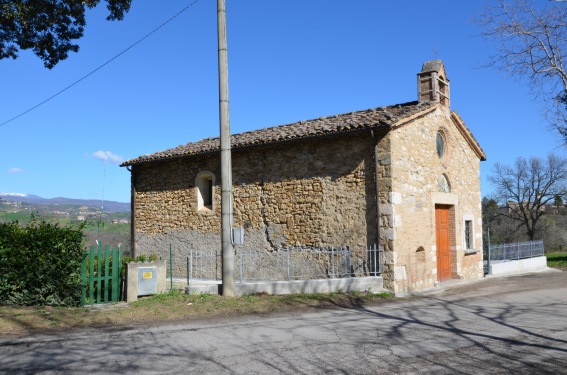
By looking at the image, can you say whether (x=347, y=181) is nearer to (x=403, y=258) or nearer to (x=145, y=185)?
(x=403, y=258)

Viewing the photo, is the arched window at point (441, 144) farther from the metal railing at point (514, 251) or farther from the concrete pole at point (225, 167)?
the concrete pole at point (225, 167)

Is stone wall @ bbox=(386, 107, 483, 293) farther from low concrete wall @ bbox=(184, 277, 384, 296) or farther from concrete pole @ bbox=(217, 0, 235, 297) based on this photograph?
concrete pole @ bbox=(217, 0, 235, 297)

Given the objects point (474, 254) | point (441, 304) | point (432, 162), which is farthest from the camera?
point (474, 254)

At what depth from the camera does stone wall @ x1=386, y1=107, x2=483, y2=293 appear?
1264 centimetres

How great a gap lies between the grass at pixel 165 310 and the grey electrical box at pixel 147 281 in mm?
215

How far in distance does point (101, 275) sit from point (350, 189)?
22.1 ft

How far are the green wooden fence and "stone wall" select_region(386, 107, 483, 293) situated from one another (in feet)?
21.8

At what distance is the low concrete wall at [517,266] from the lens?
1873 centimetres

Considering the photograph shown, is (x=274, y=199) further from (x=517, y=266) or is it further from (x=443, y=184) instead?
(x=517, y=266)

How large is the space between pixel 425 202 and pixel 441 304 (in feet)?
13.9

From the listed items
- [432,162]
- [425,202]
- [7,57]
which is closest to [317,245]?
[425,202]

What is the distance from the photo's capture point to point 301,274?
14.1 m

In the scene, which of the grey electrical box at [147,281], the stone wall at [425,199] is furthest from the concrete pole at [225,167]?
the stone wall at [425,199]

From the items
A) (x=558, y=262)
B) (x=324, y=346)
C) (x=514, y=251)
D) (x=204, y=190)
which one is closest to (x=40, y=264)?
(x=324, y=346)
